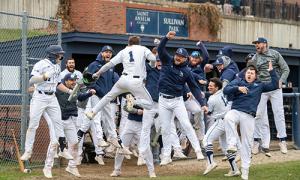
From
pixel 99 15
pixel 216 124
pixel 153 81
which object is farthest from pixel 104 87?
pixel 99 15

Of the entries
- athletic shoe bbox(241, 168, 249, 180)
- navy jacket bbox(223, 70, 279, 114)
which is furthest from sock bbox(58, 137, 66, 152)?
athletic shoe bbox(241, 168, 249, 180)

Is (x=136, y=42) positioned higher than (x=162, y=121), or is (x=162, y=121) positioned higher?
(x=136, y=42)

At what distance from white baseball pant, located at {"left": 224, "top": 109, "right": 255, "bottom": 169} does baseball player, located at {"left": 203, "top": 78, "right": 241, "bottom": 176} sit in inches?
17.6

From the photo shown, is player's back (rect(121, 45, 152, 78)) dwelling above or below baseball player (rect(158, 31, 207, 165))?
above

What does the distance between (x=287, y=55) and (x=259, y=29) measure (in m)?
2.26

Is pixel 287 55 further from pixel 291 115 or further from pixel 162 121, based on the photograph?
pixel 162 121

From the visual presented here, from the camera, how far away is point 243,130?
13094 millimetres

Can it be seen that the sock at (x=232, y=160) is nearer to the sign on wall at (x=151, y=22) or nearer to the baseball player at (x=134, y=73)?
the baseball player at (x=134, y=73)

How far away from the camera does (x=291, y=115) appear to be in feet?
61.8

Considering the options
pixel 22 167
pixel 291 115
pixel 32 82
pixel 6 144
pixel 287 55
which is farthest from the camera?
pixel 287 55

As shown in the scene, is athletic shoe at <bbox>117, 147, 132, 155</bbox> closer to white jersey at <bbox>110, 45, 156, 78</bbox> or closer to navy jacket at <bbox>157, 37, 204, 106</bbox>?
navy jacket at <bbox>157, 37, 204, 106</bbox>

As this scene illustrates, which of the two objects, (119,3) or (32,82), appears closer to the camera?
(32,82)

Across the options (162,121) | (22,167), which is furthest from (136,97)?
(22,167)

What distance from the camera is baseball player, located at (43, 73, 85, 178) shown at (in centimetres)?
1359
